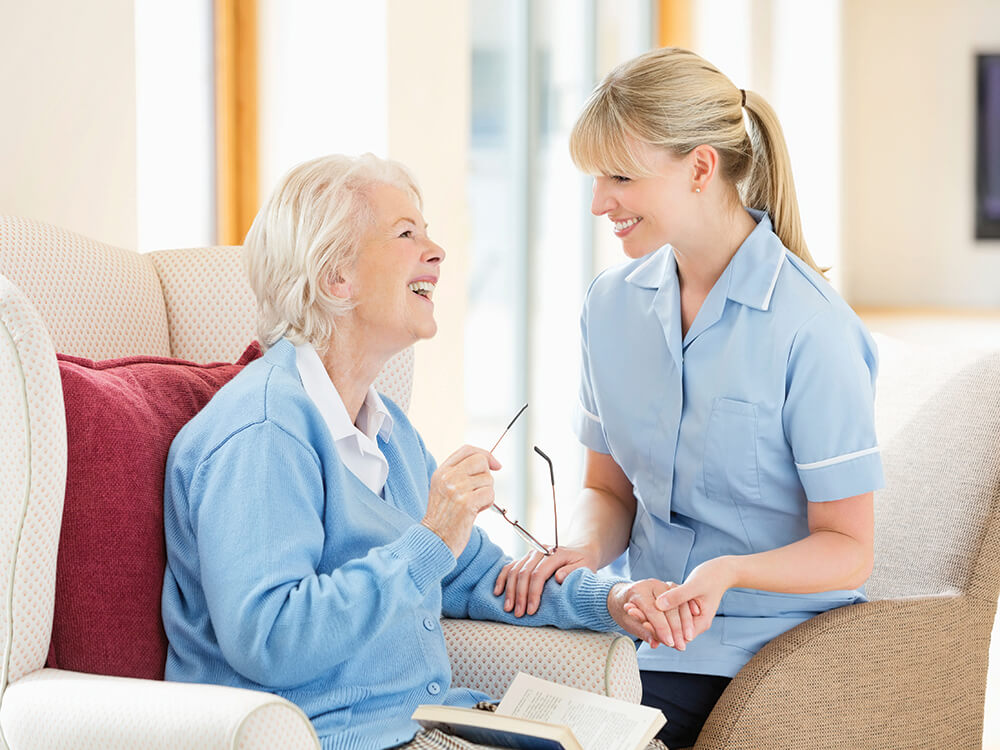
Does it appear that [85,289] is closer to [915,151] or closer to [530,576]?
[530,576]

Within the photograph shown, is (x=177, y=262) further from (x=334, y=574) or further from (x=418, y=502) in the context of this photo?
(x=334, y=574)

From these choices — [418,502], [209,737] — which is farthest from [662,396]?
[209,737]

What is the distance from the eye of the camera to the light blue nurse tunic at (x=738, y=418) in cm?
154

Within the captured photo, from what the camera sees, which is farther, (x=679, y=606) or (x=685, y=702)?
(x=685, y=702)

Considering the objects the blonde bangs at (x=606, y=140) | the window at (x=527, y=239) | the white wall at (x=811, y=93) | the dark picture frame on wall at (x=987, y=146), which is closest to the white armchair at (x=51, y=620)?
the blonde bangs at (x=606, y=140)

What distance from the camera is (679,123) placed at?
1.59 meters

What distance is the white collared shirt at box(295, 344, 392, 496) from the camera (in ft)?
4.53

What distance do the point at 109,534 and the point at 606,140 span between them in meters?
0.86

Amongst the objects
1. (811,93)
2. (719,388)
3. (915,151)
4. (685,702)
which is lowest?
(685,702)

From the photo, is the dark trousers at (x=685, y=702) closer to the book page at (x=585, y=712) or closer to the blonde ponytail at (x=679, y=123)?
the book page at (x=585, y=712)

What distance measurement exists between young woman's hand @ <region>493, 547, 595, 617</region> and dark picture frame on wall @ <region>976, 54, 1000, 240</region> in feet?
16.8

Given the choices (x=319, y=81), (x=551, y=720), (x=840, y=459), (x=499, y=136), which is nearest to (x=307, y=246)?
(x=551, y=720)

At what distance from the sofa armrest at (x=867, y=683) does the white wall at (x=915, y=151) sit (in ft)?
15.5

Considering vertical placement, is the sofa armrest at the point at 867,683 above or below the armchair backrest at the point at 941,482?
below
